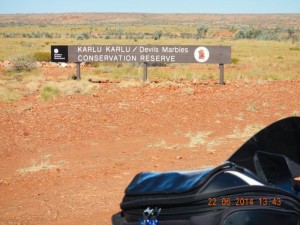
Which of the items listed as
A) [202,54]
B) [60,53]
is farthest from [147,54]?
[60,53]

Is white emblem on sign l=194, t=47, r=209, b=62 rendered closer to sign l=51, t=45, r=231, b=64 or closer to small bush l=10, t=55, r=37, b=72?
sign l=51, t=45, r=231, b=64

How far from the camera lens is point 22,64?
25.9 m

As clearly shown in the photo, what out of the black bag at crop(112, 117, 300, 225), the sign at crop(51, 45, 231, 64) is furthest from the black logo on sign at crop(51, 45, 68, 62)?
the black bag at crop(112, 117, 300, 225)

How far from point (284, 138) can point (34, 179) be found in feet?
Result: 17.7

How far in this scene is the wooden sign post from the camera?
19203 millimetres

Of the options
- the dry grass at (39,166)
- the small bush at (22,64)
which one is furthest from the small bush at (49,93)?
the small bush at (22,64)

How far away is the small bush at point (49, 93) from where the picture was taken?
16.7 m

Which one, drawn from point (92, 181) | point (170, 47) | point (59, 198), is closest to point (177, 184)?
point (59, 198)

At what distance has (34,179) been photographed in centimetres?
807

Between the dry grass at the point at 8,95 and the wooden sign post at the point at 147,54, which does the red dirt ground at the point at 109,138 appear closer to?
the dry grass at the point at 8,95

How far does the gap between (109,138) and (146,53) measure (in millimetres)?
8837

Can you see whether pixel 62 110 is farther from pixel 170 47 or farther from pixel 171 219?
pixel 171 219

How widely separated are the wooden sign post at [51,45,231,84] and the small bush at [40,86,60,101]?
2389 mm
